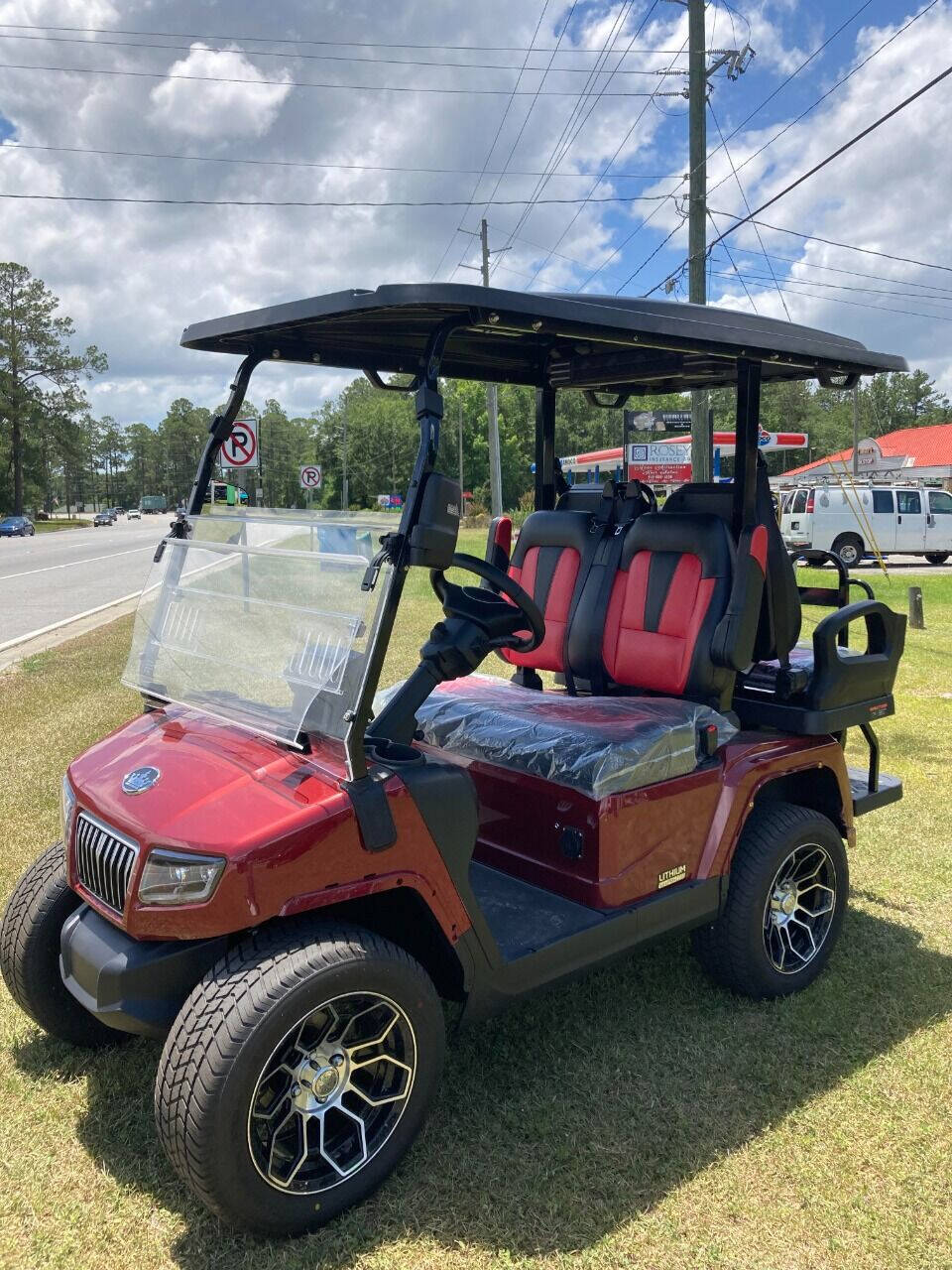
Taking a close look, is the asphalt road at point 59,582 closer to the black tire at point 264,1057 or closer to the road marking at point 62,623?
the road marking at point 62,623

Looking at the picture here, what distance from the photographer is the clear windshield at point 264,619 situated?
2.25 meters

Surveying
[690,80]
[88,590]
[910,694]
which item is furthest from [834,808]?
[88,590]

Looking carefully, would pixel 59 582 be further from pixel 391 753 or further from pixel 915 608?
pixel 391 753

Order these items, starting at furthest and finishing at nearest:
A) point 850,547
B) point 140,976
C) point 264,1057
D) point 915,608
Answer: point 850,547, point 915,608, point 140,976, point 264,1057

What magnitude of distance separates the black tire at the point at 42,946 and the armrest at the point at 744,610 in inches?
80.6

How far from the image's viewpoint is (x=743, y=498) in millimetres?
3293

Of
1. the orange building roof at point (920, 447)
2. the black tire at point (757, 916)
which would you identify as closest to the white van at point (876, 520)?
the black tire at point (757, 916)

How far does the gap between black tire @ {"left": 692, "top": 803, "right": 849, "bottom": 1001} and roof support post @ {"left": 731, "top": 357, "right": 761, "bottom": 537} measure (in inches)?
38.9

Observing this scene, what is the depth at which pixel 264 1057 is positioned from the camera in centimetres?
193

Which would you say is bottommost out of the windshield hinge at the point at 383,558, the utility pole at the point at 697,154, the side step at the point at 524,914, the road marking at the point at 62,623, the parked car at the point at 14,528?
the parked car at the point at 14,528

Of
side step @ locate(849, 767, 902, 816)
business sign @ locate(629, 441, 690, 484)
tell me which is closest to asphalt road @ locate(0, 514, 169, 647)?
side step @ locate(849, 767, 902, 816)

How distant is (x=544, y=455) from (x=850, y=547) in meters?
18.6

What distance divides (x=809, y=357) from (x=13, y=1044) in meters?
3.19

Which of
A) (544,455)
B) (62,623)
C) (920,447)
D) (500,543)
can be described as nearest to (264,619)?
(500,543)
